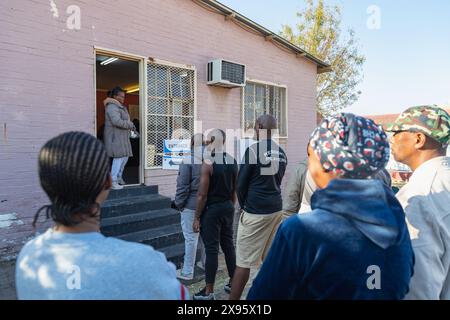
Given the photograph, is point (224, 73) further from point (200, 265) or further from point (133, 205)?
point (200, 265)

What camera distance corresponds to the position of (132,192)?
558 cm

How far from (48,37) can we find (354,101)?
593 inches

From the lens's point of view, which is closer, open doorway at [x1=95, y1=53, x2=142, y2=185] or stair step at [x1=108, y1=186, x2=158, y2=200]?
stair step at [x1=108, y1=186, x2=158, y2=200]

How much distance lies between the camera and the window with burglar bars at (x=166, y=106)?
6016mm

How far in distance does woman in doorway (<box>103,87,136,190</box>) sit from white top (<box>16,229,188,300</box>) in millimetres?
4257

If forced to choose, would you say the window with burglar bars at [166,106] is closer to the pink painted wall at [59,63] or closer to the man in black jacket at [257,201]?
the pink painted wall at [59,63]

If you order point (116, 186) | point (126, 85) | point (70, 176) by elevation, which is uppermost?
point (126, 85)

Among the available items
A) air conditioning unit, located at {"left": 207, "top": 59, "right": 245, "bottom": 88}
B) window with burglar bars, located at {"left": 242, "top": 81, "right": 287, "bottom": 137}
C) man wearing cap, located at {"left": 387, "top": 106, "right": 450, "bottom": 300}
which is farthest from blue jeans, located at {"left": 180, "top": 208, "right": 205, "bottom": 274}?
window with burglar bars, located at {"left": 242, "top": 81, "right": 287, "bottom": 137}

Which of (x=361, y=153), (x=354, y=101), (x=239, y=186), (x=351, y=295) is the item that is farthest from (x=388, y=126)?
(x=354, y=101)

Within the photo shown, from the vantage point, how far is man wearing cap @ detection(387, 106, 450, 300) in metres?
1.48

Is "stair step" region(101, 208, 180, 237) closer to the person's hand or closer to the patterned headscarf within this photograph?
the person's hand

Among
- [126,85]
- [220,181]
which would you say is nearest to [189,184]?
[220,181]

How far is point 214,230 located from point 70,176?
2.65 m

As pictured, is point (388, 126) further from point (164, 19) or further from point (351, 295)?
point (164, 19)
